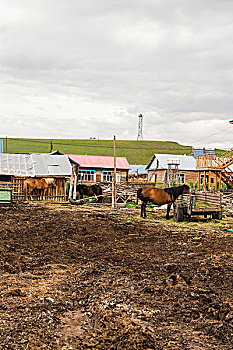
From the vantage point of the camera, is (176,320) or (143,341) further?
(176,320)

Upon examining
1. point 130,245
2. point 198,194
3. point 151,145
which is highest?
point 151,145

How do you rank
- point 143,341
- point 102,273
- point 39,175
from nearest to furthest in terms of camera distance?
point 143,341 < point 102,273 < point 39,175

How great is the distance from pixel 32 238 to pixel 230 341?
7683mm

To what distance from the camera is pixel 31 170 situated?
30.9 metres

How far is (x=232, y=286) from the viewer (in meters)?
5.94

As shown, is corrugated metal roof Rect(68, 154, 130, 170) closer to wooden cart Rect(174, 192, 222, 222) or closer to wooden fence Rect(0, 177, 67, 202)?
wooden fence Rect(0, 177, 67, 202)

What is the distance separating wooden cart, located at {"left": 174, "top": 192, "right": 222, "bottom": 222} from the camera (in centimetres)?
1538

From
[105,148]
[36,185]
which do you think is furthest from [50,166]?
[105,148]

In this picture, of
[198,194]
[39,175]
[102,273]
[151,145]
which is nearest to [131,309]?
[102,273]

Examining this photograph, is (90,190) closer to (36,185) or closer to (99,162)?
(36,185)

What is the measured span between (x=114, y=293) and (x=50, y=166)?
29306 millimetres

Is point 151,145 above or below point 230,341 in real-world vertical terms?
above

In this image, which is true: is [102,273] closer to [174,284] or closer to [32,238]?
[174,284]

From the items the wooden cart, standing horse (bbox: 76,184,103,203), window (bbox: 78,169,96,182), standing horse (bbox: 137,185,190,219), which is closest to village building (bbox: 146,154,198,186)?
window (bbox: 78,169,96,182)
